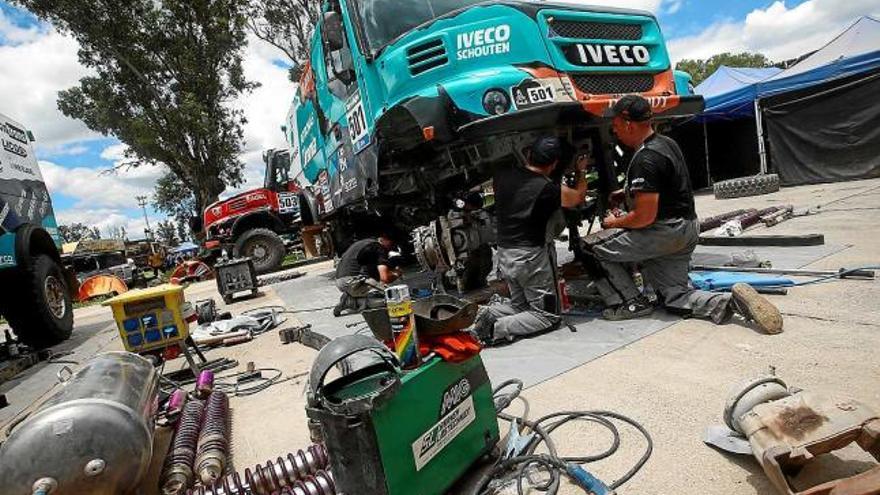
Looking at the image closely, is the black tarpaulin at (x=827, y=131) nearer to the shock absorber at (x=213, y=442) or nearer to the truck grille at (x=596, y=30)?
the truck grille at (x=596, y=30)

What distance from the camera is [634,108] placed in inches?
137

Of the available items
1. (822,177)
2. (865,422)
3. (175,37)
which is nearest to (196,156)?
(175,37)

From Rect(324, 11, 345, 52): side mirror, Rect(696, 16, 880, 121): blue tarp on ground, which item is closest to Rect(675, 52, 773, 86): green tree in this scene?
Rect(696, 16, 880, 121): blue tarp on ground

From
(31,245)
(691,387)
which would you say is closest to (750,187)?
(691,387)

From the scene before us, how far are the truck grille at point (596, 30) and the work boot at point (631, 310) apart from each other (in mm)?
2120

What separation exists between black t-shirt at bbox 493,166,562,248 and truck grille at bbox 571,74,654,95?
2.91 ft

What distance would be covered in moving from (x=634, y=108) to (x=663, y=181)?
54 centimetres

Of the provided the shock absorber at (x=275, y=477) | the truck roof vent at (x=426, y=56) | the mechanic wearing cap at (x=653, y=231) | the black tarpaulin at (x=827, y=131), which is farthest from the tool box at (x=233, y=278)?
the black tarpaulin at (x=827, y=131)

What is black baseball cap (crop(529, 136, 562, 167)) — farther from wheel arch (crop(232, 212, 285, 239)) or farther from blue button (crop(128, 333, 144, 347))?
wheel arch (crop(232, 212, 285, 239))

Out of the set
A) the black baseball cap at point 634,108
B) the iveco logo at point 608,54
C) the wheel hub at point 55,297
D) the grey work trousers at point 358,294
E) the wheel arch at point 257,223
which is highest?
the iveco logo at point 608,54

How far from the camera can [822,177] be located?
37.6ft

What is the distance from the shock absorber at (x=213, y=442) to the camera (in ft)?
7.67

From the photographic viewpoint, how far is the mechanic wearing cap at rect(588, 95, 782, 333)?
3381mm

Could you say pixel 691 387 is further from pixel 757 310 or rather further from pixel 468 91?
pixel 468 91
